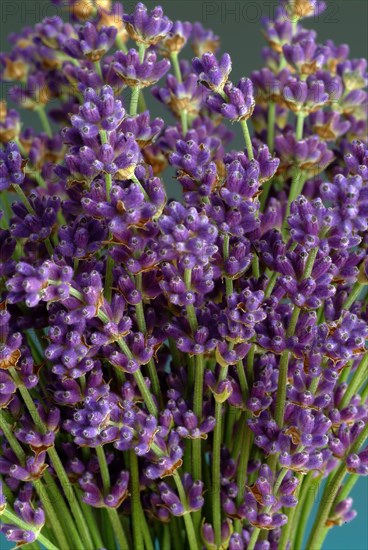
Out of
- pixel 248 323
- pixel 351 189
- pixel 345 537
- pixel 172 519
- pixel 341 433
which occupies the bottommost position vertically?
pixel 345 537

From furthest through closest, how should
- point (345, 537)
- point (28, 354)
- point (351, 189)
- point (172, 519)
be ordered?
1. point (345, 537)
2. point (172, 519)
3. point (28, 354)
4. point (351, 189)

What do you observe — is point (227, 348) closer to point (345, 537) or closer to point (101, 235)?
point (101, 235)

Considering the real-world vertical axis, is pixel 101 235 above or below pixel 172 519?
above

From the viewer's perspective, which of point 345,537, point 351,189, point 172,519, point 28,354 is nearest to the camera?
point 351,189

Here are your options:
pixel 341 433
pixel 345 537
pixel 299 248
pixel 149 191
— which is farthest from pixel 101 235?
pixel 345 537

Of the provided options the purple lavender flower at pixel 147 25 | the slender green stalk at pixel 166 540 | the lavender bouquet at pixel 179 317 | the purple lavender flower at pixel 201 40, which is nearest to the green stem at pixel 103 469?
the lavender bouquet at pixel 179 317

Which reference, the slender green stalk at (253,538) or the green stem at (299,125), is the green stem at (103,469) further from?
the green stem at (299,125)

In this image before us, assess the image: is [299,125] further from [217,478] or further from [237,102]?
[217,478]
